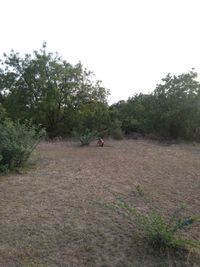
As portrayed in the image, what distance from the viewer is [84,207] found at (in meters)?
4.71

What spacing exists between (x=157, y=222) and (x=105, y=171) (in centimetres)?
353

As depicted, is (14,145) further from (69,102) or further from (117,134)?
(69,102)

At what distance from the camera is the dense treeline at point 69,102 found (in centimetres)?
1504

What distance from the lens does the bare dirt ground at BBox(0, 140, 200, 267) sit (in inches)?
134

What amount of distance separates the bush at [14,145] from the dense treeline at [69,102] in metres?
7.55

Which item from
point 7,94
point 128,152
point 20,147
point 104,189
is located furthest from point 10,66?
point 104,189

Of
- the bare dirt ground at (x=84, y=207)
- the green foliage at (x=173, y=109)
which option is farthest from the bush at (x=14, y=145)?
the green foliage at (x=173, y=109)

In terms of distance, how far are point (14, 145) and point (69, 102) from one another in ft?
34.2

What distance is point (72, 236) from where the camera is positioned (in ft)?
12.5

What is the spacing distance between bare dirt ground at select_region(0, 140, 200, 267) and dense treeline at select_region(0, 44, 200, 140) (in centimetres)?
662

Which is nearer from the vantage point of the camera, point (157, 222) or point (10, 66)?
point (157, 222)

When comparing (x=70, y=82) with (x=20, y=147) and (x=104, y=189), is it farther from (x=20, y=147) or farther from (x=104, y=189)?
(x=104, y=189)

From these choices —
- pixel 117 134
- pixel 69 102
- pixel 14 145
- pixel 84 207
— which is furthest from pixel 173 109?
pixel 84 207

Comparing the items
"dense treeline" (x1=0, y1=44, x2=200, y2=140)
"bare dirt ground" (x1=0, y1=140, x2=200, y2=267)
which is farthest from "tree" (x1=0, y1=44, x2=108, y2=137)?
"bare dirt ground" (x1=0, y1=140, x2=200, y2=267)
